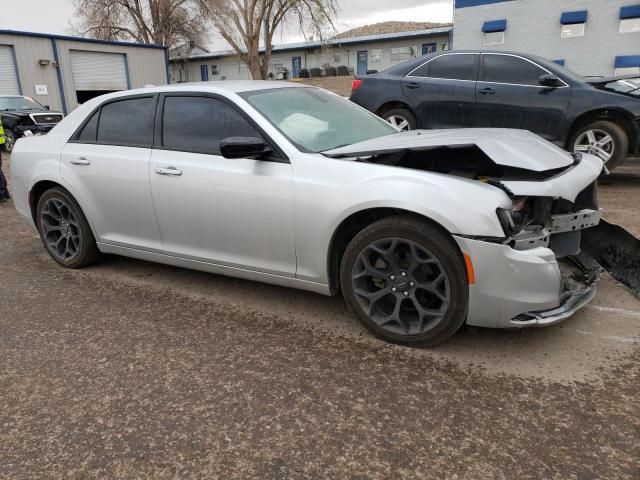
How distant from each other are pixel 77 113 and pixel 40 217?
0.99 m

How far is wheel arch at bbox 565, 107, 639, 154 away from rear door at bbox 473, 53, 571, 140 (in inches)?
10.4

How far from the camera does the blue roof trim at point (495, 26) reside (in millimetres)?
22234

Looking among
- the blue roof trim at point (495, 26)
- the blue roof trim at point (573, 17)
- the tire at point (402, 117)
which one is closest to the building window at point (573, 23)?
the blue roof trim at point (573, 17)

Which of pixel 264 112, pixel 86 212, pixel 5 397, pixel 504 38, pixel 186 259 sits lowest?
pixel 5 397

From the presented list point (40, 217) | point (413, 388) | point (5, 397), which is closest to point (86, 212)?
point (40, 217)

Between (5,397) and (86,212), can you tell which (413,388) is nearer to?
(5,397)

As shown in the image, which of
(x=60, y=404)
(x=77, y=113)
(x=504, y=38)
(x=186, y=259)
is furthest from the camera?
(x=504, y=38)

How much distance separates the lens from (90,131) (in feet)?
13.7

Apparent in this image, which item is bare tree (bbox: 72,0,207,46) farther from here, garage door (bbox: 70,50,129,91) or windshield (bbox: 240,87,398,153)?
windshield (bbox: 240,87,398,153)

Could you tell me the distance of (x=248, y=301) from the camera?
3.70m

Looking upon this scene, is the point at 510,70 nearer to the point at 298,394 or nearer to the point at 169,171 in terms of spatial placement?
the point at 169,171

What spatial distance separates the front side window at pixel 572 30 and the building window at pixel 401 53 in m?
17.1

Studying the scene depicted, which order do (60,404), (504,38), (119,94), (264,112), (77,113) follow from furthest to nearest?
(504,38) < (77,113) < (119,94) < (264,112) < (60,404)

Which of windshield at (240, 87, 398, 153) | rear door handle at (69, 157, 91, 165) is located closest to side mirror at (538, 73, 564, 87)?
windshield at (240, 87, 398, 153)
